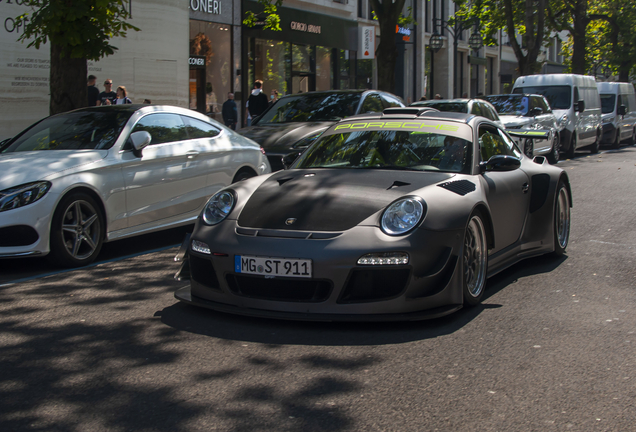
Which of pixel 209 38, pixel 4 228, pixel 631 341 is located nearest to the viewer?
pixel 631 341

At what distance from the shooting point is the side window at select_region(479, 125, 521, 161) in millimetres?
6102

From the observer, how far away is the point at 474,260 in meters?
5.31

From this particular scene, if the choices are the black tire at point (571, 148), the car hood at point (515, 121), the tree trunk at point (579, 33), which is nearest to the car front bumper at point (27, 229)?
the car hood at point (515, 121)

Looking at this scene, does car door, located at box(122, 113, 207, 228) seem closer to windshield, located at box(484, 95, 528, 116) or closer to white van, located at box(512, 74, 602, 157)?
windshield, located at box(484, 95, 528, 116)

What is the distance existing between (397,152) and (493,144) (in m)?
1.04

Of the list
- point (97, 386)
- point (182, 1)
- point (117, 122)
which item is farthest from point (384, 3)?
point (97, 386)

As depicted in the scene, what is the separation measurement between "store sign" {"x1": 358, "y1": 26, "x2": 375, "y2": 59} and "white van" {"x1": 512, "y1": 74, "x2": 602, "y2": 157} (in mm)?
12198

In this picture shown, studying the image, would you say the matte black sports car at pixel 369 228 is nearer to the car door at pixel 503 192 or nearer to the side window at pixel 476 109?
the car door at pixel 503 192

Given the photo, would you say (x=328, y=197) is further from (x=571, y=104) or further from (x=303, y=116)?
(x=571, y=104)

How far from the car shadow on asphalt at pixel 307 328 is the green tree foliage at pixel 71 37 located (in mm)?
6868

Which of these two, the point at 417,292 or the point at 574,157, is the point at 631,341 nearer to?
the point at 417,292

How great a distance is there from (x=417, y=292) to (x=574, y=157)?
18.2 m

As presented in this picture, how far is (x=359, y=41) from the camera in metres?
34.0

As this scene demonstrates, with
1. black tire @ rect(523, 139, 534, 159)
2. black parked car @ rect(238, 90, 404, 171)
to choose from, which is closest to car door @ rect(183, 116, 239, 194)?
black parked car @ rect(238, 90, 404, 171)
